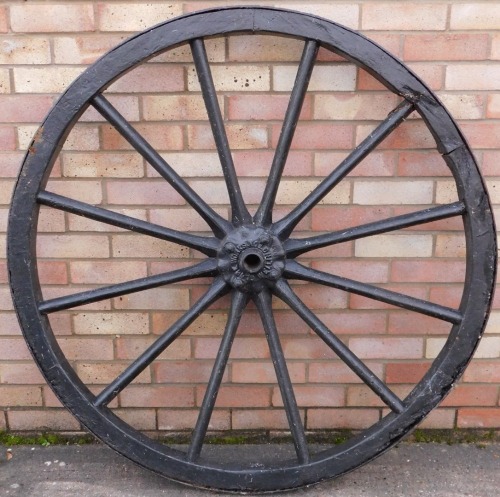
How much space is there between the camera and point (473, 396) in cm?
228

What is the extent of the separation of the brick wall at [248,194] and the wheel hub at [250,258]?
22 centimetres

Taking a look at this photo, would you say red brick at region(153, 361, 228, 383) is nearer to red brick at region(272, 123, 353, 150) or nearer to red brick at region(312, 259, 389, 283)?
red brick at region(312, 259, 389, 283)

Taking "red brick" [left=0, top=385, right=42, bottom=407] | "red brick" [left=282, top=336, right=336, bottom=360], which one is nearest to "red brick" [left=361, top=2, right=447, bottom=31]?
"red brick" [left=282, top=336, right=336, bottom=360]

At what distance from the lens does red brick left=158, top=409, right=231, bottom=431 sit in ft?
7.52

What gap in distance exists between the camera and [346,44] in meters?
1.85

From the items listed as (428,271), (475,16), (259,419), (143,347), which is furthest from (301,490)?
(475,16)

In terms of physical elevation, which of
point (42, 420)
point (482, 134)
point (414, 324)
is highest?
point (482, 134)

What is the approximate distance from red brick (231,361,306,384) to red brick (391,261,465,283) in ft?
1.45

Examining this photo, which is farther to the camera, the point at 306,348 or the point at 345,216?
the point at 306,348

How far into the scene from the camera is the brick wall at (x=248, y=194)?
200 cm

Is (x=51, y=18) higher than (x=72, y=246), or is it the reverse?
(x=51, y=18)

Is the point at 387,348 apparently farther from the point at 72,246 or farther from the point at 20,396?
the point at 20,396

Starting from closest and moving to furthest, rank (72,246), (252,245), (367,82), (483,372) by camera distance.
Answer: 1. (252,245)
2. (367,82)
3. (72,246)
4. (483,372)

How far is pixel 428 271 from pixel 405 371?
1.15 feet
